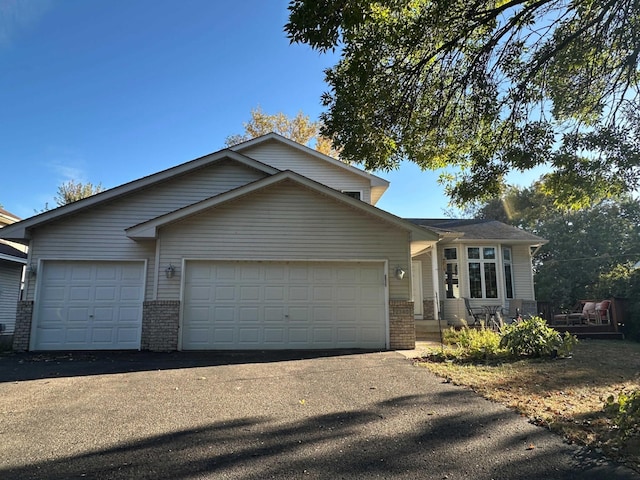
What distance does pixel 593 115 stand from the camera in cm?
789

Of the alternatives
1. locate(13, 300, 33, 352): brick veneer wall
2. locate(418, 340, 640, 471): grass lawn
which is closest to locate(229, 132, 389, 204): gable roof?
locate(418, 340, 640, 471): grass lawn

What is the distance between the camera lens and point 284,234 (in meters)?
11.0

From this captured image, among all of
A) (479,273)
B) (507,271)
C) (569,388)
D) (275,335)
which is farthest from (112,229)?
(507,271)

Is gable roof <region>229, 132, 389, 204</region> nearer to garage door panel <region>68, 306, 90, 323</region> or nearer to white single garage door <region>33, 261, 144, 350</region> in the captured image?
white single garage door <region>33, 261, 144, 350</region>

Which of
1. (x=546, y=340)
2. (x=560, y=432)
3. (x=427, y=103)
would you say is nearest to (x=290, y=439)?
(x=560, y=432)

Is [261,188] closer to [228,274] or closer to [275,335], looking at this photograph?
[228,274]

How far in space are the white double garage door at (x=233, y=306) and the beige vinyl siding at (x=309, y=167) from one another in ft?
14.9

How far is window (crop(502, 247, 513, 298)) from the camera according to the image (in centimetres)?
1666

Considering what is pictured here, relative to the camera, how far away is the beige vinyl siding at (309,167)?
48.9 ft

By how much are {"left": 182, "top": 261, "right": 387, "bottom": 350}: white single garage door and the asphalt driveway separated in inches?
110

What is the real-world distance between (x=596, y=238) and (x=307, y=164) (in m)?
23.5

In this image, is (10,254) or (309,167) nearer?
(309,167)

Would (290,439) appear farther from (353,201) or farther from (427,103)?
(353,201)

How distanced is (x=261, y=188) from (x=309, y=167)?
4.38m
